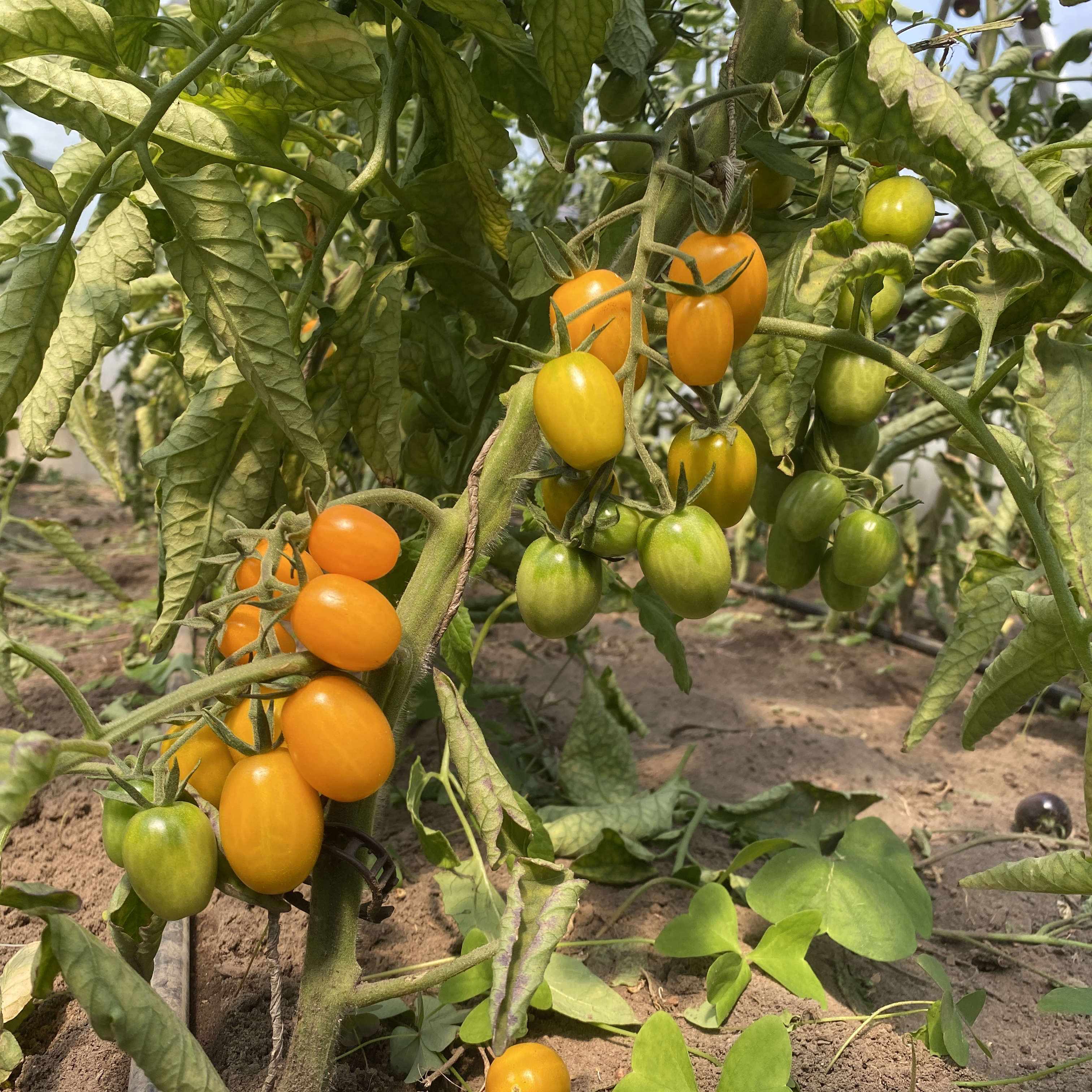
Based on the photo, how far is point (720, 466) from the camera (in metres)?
0.82

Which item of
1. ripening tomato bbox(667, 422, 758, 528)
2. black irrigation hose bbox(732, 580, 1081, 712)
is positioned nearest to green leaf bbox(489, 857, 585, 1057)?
ripening tomato bbox(667, 422, 758, 528)

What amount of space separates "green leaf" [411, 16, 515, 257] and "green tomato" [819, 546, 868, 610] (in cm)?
54

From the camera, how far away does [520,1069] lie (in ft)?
2.65

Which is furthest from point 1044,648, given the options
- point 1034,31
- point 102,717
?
point 1034,31

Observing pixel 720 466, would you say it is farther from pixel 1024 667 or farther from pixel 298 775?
pixel 298 775

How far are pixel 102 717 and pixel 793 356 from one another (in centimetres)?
146

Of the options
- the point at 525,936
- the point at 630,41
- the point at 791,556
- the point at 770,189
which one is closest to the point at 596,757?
the point at 791,556

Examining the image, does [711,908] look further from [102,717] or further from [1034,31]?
[1034,31]

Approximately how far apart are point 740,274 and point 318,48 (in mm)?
390

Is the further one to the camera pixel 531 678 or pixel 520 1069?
pixel 531 678

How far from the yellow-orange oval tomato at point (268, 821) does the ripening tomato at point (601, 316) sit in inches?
16.7

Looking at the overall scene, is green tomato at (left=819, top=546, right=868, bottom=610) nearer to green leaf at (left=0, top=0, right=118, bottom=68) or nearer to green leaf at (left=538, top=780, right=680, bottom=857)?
green leaf at (left=538, top=780, right=680, bottom=857)

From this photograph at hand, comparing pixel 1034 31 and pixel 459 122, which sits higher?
pixel 1034 31

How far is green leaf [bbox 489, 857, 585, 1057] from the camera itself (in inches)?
25.8
